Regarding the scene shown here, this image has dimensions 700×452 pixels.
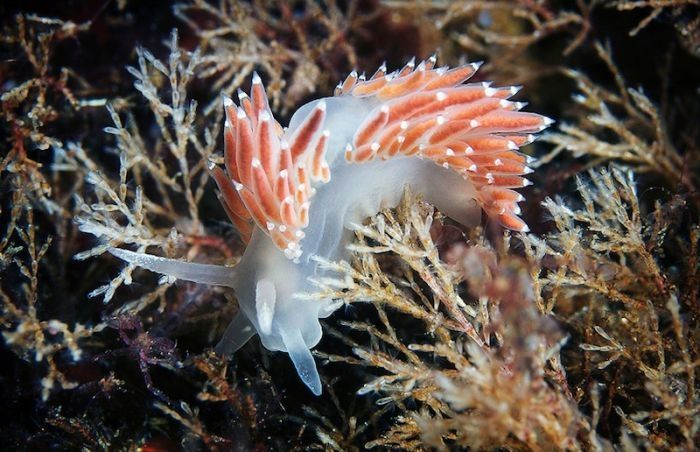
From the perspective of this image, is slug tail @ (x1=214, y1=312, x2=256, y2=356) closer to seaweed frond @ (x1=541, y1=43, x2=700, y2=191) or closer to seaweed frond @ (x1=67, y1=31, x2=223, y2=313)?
seaweed frond @ (x1=67, y1=31, x2=223, y2=313)

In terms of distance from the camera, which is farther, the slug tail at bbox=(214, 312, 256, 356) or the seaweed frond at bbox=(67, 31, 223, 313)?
the seaweed frond at bbox=(67, 31, 223, 313)

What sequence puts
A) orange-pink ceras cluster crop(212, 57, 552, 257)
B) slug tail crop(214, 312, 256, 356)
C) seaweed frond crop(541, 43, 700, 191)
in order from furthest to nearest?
seaweed frond crop(541, 43, 700, 191) < slug tail crop(214, 312, 256, 356) < orange-pink ceras cluster crop(212, 57, 552, 257)

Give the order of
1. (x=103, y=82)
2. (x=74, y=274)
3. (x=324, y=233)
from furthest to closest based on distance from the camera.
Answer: (x=103, y=82) < (x=74, y=274) < (x=324, y=233)

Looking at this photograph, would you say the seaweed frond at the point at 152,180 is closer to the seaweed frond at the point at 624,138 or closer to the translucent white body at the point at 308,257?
the translucent white body at the point at 308,257

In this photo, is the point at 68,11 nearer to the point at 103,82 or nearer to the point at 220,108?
the point at 103,82

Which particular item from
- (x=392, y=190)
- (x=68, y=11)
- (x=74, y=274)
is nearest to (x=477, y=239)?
(x=392, y=190)

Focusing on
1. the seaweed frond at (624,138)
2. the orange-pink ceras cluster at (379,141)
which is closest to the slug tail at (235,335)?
the orange-pink ceras cluster at (379,141)

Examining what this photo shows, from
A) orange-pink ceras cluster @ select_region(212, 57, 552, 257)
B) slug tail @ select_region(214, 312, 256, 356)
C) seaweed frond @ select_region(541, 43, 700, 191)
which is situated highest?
orange-pink ceras cluster @ select_region(212, 57, 552, 257)

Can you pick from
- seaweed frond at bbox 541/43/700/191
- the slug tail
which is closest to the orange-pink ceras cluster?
the slug tail
